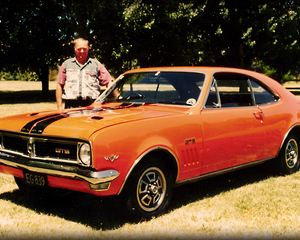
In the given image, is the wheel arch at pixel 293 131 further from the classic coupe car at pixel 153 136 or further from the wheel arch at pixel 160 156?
the wheel arch at pixel 160 156

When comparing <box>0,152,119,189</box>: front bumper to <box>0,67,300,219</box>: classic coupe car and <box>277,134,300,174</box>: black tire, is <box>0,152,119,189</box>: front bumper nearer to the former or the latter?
<box>0,67,300,219</box>: classic coupe car

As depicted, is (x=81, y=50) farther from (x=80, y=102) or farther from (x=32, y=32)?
(x=32, y=32)

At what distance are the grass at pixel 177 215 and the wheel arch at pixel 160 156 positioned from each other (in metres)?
0.46

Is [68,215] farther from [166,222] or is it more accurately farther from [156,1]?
[156,1]

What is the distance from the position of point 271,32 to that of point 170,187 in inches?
1160

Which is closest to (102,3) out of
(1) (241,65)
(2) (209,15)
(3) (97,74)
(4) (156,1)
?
(4) (156,1)

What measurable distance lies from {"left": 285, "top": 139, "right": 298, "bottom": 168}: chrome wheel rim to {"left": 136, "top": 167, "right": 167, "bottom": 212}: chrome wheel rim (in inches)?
106

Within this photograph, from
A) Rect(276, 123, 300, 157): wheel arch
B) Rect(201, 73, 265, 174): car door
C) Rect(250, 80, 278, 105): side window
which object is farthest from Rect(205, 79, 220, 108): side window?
Rect(276, 123, 300, 157): wheel arch

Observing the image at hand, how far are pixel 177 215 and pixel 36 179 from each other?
1.61 metres

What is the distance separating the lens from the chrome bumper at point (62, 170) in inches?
138

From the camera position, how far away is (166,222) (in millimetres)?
4070

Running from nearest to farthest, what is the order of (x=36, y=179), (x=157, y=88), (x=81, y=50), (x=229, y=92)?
(x=36, y=179) < (x=157, y=88) < (x=229, y=92) < (x=81, y=50)

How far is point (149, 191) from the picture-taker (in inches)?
159

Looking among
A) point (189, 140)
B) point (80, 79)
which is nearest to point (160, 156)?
point (189, 140)
